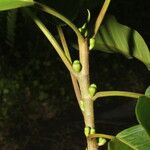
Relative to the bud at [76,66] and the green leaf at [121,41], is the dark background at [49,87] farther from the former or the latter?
the bud at [76,66]

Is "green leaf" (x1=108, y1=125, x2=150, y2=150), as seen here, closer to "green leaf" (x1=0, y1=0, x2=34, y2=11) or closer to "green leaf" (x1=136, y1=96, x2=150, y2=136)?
"green leaf" (x1=136, y1=96, x2=150, y2=136)

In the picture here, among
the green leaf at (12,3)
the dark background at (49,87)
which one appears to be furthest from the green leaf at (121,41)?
the dark background at (49,87)

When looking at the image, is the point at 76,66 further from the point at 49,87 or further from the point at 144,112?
the point at 49,87

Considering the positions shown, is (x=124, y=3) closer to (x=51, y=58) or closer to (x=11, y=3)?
(x=51, y=58)

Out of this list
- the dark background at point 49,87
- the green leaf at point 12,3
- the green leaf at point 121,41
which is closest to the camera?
the green leaf at point 12,3

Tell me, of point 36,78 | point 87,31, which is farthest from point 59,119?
point 87,31

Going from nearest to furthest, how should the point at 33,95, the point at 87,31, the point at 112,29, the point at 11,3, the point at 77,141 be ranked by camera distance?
1. the point at 11,3
2. the point at 87,31
3. the point at 112,29
4. the point at 77,141
5. the point at 33,95
